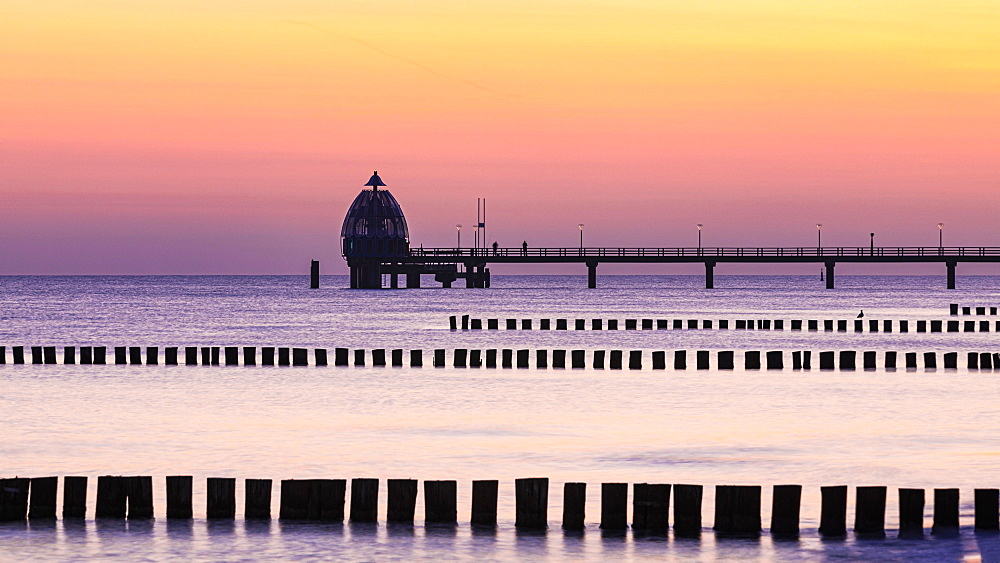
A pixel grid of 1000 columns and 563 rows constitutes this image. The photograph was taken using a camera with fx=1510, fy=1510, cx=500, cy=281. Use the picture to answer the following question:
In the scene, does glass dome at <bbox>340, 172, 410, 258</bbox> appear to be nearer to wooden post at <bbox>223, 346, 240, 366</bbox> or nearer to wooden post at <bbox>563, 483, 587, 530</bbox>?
wooden post at <bbox>223, 346, 240, 366</bbox>

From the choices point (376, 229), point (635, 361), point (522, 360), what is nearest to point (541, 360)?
point (522, 360)

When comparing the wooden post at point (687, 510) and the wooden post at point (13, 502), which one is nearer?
the wooden post at point (687, 510)

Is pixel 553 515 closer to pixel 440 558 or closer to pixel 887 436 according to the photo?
pixel 440 558

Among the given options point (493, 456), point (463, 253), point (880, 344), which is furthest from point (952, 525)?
point (463, 253)

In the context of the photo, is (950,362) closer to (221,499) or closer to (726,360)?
(726,360)

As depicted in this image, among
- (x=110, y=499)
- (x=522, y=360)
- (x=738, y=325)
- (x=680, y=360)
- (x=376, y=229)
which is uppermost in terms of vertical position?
(x=376, y=229)

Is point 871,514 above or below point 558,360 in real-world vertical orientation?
above

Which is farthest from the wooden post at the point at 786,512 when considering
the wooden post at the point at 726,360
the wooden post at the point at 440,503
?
the wooden post at the point at 726,360

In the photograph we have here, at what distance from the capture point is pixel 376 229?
157 metres

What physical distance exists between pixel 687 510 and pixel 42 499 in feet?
24.7

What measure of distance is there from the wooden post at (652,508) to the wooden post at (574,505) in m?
0.62

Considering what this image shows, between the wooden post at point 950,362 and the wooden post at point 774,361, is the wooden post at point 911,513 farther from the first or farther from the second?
the wooden post at point 950,362

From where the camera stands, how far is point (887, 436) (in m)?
28.2

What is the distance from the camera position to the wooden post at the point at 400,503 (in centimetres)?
1762
